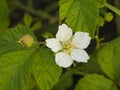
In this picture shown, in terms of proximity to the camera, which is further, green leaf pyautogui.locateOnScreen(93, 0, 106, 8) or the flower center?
the flower center

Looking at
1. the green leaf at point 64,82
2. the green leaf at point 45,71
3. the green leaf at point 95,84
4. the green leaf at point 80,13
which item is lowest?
the green leaf at point 64,82

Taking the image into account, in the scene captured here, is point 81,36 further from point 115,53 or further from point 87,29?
point 115,53

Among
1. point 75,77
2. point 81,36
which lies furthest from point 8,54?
point 75,77

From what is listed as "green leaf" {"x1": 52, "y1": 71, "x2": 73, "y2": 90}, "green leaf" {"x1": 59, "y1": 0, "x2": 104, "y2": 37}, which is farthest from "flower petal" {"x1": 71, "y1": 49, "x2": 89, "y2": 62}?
"green leaf" {"x1": 52, "y1": 71, "x2": 73, "y2": 90}

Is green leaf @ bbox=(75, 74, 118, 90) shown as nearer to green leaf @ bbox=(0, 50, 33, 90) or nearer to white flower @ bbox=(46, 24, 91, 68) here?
white flower @ bbox=(46, 24, 91, 68)

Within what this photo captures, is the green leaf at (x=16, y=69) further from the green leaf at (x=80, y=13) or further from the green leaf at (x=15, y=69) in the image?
the green leaf at (x=80, y=13)

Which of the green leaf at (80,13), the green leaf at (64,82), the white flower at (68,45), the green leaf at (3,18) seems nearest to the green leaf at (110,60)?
the white flower at (68,45)

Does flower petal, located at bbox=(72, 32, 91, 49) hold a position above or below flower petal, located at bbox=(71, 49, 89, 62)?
above

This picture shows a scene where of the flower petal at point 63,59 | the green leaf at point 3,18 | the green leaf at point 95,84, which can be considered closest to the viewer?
the flower petal at point 63,59

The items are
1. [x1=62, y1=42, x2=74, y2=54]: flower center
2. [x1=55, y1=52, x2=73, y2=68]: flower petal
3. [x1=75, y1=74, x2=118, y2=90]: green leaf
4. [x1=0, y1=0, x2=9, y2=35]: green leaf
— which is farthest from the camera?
[x1=0, y1=0, x2=9, y2=35]: green leaf
